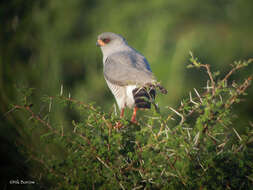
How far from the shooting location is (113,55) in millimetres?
3623

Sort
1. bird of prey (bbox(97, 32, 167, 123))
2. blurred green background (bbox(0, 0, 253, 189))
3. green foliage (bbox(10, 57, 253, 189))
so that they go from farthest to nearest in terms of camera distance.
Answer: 1. blurred green background (bbox(0, 0, 253, 189))
2. bird of prey (bbox(97, 32, 167, 123))
3. green foliage (bbox(10, 57, 253, 189))

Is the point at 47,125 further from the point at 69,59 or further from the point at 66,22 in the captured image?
the point at 66,22

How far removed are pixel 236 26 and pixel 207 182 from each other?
7.99 m

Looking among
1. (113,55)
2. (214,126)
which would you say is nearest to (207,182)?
(214,126)

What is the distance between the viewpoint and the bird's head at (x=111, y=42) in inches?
155

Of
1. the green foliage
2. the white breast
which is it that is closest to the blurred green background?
the white breast

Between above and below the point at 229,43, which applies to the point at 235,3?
above

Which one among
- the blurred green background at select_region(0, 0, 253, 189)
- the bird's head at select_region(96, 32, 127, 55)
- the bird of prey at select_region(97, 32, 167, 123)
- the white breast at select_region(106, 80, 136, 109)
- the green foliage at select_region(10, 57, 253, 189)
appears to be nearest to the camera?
the green foliage at select_region(10, 57, 253, 189)

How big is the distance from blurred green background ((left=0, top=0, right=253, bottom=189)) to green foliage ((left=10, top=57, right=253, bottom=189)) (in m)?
1.18

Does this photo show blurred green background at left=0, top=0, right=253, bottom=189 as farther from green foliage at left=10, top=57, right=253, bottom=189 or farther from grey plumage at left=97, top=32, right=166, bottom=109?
green foliage at left=10, top=57, right=253, bottom=189

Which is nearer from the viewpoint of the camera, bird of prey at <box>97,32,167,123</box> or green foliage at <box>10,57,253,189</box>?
green foliage at <box>10,57,253,189</box>

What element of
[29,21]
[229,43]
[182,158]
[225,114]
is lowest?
[229,43]

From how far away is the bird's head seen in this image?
394 cm

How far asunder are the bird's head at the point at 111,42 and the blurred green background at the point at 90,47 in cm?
62
